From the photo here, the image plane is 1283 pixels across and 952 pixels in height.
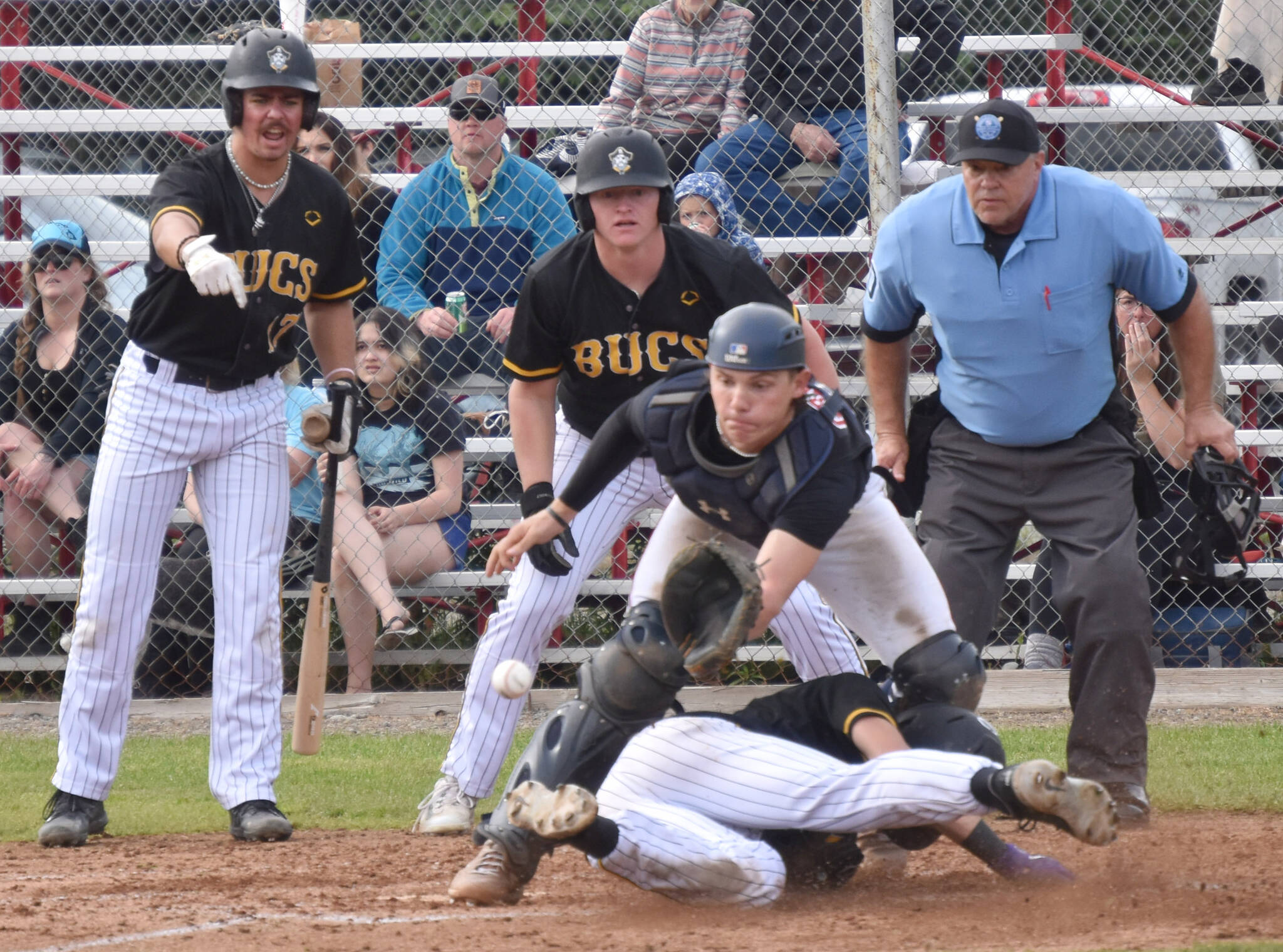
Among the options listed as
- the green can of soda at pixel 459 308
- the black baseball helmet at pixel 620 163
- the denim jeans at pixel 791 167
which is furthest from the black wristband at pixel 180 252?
the denim jeans at pixel 791 167

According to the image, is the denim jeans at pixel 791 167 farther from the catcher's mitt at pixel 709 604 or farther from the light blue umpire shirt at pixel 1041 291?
the catcher's mitt at pixel 709 604

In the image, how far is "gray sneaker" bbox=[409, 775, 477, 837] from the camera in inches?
174

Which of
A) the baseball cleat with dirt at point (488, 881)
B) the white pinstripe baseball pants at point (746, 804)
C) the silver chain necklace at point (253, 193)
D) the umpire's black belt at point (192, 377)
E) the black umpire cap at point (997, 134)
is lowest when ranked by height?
the baseball cleat with dirt at point (488, 881)

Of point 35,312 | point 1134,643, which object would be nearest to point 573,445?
point 1134,643

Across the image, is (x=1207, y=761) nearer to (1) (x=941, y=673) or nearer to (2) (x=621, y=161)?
(1) (x=941, y=673)

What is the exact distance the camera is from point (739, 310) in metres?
3.52

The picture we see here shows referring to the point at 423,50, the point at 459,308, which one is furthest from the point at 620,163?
the point at 423,50

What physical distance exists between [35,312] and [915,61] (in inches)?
153

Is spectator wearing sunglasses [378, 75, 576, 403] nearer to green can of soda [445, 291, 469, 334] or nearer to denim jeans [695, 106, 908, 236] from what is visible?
green can of soda [445, 291, 469, 334]

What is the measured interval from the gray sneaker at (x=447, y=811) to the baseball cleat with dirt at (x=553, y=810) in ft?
3.70

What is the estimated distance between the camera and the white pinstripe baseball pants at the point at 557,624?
14.1 feet

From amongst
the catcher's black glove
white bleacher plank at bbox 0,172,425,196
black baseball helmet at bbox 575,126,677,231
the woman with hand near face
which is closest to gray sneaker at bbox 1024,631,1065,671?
the woman with hand near face

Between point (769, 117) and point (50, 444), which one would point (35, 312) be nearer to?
point (50, 444)

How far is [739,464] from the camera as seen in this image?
3.55m
